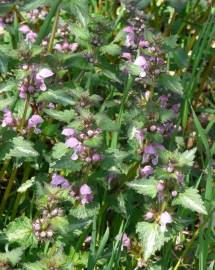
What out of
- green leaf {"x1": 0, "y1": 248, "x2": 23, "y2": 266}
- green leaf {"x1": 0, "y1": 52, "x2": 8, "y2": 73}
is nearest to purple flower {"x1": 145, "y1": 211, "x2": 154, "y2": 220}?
green leaf {"x1": 0, "y1": 248, "x2": 23, "y2": 266}

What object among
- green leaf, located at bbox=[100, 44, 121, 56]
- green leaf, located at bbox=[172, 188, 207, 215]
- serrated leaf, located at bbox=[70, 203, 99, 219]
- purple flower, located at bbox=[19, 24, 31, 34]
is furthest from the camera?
purple flower, located at bbox=[19, 24, 31, 34]

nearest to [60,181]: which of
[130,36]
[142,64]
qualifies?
[142,64]

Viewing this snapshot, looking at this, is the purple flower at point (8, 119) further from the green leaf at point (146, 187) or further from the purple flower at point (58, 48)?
the purple flower at point (58, 48)

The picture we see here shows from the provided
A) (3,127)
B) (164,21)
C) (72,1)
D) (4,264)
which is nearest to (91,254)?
(4,264)

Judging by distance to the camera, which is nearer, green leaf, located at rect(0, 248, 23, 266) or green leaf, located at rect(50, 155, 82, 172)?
green leaf, located at rect(0, 248, 23, 266)

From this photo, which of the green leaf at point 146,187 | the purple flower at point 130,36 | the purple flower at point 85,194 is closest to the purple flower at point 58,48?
the purple flower at point 130,36

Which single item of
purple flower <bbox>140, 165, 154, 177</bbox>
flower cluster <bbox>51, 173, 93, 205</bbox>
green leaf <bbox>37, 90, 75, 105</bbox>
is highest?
green leaf <bbox>37, 90, 75, 105</bbox>

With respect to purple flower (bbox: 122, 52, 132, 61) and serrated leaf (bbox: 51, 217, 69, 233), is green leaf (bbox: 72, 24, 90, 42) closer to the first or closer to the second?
purple flower (bbox: 122, 52, 132, 61)
